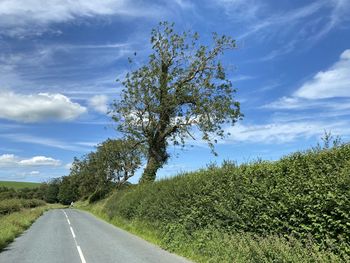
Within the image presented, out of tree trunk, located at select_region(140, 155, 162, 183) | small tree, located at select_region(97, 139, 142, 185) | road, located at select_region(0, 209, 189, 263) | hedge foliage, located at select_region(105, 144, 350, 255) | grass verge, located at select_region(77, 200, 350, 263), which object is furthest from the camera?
small tree, located at select_region(97, 139, 142, 185)

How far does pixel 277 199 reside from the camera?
426 inches

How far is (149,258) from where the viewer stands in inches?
569

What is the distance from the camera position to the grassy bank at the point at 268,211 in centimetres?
878

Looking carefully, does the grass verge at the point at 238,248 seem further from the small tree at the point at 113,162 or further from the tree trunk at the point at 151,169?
the small tree at the point at 113,162

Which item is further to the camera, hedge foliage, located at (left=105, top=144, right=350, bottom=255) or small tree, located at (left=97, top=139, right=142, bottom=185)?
small tree, located at (left=97, top=139, right=142, bottom=185)

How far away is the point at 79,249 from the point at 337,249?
11899mm

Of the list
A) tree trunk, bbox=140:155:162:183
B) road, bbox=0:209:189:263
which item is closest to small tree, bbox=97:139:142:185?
→ tree trunk, bbox=140:155:162:183

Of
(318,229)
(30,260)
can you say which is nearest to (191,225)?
(30,260)

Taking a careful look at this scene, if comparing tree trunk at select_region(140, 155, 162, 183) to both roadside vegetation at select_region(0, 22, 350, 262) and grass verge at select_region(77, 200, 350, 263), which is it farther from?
grass verge at select_region(77, 200, 350, 263)

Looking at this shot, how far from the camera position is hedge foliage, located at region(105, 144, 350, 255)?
→ 874cm

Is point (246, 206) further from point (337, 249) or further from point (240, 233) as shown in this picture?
point (337, 249)

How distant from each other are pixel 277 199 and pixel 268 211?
1.62ft

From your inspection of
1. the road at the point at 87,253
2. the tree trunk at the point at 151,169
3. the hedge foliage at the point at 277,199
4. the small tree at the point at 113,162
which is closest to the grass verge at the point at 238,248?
the hedge foliage at the point at 277,199

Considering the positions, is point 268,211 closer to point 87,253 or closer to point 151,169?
point 87,253
